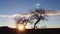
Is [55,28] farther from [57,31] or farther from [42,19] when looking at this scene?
[42,19]

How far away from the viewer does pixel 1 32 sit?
2953cm

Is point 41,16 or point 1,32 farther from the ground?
point 41,16

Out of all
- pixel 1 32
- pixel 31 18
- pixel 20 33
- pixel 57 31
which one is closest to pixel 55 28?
pixel 57 31

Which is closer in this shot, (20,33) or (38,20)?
(20,33)

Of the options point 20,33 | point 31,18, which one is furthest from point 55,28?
point 31,18

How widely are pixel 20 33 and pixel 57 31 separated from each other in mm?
6258

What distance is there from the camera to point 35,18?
39969mm

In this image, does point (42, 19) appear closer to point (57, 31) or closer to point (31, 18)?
point (31, 18)

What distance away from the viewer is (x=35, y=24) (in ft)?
128

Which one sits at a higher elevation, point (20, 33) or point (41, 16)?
point (41, 16)

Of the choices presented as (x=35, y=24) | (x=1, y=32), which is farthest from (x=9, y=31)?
(x=35, y=24)

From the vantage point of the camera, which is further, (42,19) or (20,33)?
(42,19)

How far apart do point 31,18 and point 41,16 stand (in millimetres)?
2712

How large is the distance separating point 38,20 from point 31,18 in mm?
1883
